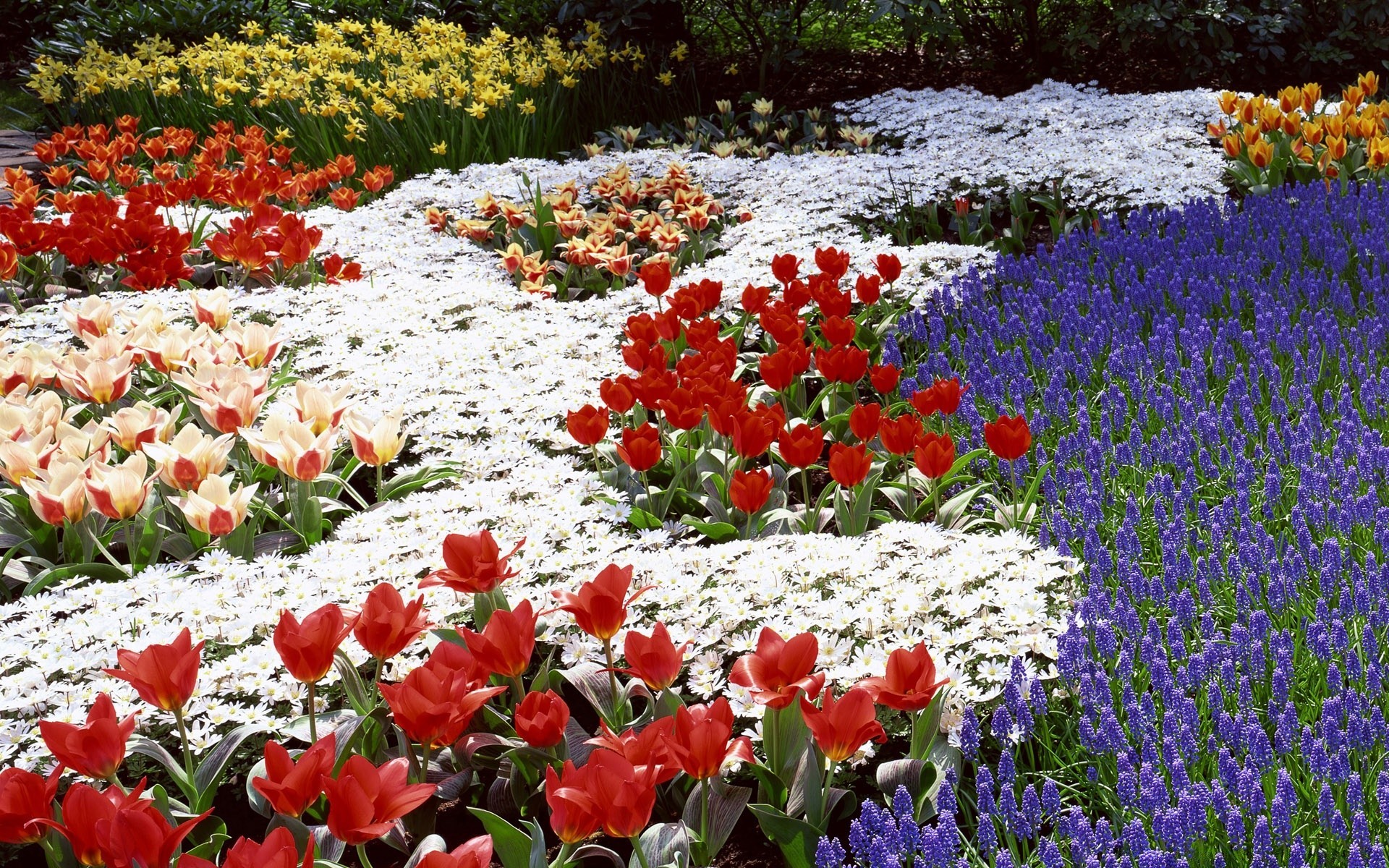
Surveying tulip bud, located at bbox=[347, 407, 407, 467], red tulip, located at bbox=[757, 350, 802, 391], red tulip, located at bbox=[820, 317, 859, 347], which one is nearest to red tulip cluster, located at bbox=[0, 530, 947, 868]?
tulip bud, located at bbox=[347, 407, 407, 467]

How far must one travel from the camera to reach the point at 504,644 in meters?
1.84

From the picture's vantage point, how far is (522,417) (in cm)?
341

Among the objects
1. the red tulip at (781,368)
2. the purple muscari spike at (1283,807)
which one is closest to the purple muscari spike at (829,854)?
the purple muscari spike at (1283,807)

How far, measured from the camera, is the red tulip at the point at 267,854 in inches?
52.4

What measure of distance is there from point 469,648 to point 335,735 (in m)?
0.33

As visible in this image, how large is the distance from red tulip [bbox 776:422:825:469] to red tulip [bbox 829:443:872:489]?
46 mm

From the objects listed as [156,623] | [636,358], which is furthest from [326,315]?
[156,623]

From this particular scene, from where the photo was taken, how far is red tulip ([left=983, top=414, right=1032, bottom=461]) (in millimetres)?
2547

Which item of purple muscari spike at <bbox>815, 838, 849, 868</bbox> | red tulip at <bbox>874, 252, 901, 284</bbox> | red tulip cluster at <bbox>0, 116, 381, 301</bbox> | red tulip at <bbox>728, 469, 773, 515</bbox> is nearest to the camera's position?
purple muscari spike at <bbox>815, 838, 849, 868</bbox>

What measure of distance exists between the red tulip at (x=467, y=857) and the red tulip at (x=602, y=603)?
0.48 meters

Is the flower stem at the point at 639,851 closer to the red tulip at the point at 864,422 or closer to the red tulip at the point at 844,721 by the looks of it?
the red tulip at the point at 844,721

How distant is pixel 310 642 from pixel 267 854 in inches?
16.9

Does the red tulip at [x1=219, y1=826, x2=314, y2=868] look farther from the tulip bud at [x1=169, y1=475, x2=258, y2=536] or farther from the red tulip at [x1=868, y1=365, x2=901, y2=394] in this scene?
the red tulip at [x1=868, y1=365, x2=901, y2=394]

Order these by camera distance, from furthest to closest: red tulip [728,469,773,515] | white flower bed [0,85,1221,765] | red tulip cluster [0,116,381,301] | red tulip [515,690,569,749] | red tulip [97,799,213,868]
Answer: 1. red tulip cluster [0,116,381,301]
2. red tulip [728,469,773,515]
3. white flower bed [0,85,1221,765]
4. red tulip [515,690,569,749]
5. red tulip [97,799,213,868]
